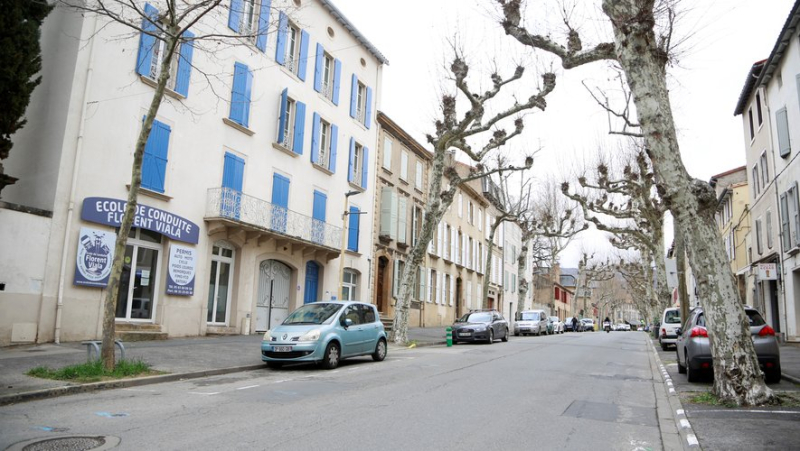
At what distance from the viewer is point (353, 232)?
88.5ft

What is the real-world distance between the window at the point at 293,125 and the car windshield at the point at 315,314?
32.0ft

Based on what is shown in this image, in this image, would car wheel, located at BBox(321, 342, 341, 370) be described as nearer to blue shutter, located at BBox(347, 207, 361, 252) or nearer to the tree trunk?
the tree trunk

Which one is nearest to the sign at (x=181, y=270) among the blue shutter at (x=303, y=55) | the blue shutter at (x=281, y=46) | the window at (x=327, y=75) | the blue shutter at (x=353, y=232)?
the blue shutter at (x=281, y=46)

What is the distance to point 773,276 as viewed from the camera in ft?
63.4

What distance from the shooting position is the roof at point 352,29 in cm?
2526

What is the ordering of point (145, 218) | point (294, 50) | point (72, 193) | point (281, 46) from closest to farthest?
1. point (72, 193)
2. point (145, 218)
3. point (281, 46)
4. point (294, 50)

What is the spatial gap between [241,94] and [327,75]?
6.68 m

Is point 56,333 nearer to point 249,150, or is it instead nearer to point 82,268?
point 82,268

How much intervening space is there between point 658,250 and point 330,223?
57.1ft

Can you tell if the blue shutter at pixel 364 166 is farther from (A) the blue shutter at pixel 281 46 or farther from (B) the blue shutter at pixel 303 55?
(A) the blue shutter at pixel 281 46

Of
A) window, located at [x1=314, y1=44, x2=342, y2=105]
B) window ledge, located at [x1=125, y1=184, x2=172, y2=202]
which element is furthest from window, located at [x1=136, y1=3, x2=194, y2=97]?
window, located at [x1=314, y1=44, x2=342, y2=105]

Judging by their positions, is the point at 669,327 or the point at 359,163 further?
the point at 359,163

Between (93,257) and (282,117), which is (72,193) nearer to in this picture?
(93,257)

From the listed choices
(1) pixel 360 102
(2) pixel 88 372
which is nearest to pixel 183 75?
(2) pixel 88 372
